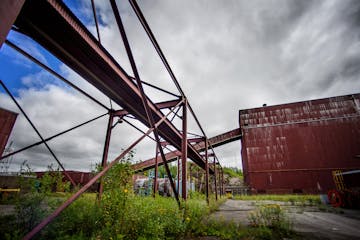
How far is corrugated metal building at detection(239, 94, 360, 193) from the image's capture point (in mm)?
17219

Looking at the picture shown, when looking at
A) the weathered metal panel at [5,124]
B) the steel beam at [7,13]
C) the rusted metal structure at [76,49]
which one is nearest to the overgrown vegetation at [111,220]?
the rusted metal structure at [76,49]

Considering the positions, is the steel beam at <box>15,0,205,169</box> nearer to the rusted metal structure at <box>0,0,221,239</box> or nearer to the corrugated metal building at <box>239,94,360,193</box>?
the rusted metal structure at <box>0,0,221,239</box>

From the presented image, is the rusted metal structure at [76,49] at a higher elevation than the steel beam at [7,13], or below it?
higher

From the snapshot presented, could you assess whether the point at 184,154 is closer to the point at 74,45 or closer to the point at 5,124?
the point at 74,45

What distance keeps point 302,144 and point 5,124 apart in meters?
25.3

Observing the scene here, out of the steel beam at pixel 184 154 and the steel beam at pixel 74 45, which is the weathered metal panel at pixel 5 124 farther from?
the steel beam at pixel 184 154

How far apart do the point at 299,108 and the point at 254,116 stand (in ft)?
17.5

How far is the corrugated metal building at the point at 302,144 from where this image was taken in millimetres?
17219

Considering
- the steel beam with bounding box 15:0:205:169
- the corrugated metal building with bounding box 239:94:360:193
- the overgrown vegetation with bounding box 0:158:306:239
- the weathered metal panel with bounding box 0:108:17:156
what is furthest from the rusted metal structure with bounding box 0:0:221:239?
Result: the corrugated metal building with bounding box 239:94:360:193

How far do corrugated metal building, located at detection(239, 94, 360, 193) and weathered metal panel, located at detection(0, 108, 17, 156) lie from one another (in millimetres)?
21012

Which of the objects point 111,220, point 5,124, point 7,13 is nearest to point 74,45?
point 7,13

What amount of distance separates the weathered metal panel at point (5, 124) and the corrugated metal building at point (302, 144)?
21.0 metres

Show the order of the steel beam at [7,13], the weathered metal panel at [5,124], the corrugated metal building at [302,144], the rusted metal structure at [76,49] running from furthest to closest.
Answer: the corrugated metal building at [302,144], the weathered metal panel at [5,124], the rusted metal structure at [76,49], the steel beam at [7,13]

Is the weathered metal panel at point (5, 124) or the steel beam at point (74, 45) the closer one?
the steel beam at point (74, 45)
